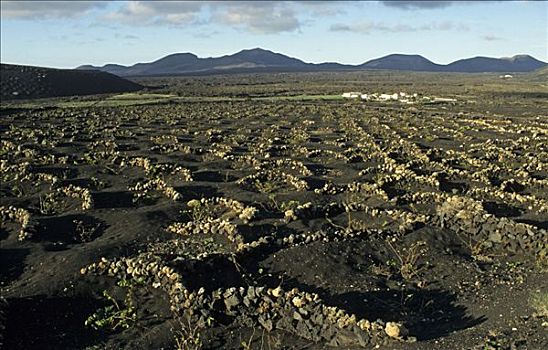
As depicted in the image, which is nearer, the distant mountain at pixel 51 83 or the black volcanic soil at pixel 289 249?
the black volcanic soil at pixel 289 249

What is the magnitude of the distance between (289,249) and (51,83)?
116797 millimetres

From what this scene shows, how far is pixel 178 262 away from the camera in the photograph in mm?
13742

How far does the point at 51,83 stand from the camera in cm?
11925

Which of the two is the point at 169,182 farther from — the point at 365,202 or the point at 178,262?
the point at 178,262

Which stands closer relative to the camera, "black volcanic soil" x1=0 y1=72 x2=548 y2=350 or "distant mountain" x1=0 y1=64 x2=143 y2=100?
"black volcanic soil" x1=0 y1=72 x2=548 y2=350

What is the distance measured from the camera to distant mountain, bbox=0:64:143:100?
10812 cm

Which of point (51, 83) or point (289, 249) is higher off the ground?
point (51, 83)

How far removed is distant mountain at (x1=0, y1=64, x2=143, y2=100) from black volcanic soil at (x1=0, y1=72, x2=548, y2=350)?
82469 mm

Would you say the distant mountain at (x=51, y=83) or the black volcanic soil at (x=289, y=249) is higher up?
the distant mountain at (x=51, y=83)

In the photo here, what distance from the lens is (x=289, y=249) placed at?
49.6 ft

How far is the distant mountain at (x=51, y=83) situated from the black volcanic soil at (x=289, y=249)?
8247cm

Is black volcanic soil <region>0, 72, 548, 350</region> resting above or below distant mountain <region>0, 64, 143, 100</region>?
below

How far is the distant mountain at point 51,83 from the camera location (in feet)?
355

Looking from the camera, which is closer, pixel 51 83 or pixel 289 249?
pixel 289 249
